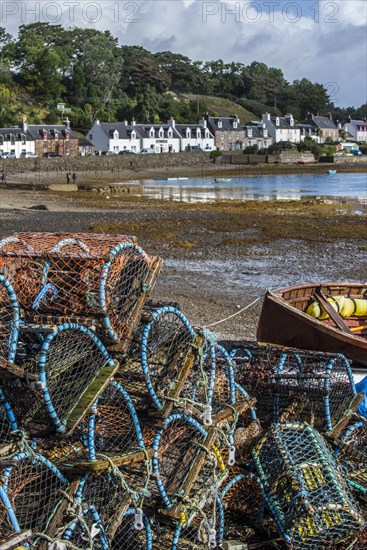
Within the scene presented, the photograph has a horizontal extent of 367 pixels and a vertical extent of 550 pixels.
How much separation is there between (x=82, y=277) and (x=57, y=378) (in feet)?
2.23

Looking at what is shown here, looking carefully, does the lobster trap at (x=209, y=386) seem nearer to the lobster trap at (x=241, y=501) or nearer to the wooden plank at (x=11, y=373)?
the lobster trap at (x=241, y=501)

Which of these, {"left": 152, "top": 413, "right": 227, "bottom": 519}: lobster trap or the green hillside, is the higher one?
the green hillside

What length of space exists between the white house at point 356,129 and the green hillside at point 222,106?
50.4 ft

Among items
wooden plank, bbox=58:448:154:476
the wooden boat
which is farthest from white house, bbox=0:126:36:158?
wooden plank, bbox=58:448:154:476

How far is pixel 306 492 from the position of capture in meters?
3.74

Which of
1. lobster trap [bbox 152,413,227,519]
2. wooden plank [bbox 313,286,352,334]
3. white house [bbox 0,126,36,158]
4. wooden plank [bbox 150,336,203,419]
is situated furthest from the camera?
white house [bbox 0,126,36,158]

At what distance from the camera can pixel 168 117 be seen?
90250mm

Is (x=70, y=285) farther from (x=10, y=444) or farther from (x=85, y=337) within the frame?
(x=10, y=444)

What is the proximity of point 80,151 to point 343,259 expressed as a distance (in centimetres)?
5684

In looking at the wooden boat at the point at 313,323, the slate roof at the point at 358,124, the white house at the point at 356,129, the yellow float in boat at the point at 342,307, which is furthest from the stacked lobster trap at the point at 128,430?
the slate roof at the point at 358,124

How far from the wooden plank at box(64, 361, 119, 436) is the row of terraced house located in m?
62.9

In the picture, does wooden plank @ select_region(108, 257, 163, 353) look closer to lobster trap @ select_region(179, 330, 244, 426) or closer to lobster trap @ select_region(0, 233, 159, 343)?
lobster trap @ select_region(0, 233, 159, 343)

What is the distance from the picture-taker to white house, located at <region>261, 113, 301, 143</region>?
93.8 meters

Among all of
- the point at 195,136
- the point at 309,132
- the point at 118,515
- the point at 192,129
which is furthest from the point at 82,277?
the point at 309,132
